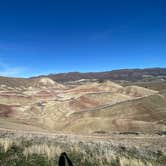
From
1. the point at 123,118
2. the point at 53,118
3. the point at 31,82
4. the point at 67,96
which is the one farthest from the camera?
the point at 31,82

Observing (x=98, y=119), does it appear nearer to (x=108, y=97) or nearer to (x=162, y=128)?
(x=162, y=128)

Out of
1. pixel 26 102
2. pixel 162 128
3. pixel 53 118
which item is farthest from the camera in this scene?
pixel 26 102

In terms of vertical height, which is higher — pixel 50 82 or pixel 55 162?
pixel 50 82

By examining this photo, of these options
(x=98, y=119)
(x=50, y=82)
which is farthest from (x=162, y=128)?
(x=50, y=82)

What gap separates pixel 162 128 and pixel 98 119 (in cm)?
1761

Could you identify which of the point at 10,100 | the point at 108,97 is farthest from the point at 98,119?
the point at 10,100

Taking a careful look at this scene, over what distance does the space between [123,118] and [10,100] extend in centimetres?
5180

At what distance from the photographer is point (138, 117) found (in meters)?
64.8

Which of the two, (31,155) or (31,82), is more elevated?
(31,82)

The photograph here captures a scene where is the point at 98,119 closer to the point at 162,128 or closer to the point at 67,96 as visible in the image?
the point at 162,128

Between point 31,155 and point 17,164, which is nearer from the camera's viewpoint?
point 17,164

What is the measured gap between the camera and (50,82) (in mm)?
170625

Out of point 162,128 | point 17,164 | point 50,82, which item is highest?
point 50,82

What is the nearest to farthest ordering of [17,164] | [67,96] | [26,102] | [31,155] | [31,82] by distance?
1. [17,164]
2. [31,155]
3. [26,102]
4. [67,96]
5. [31,82]
